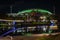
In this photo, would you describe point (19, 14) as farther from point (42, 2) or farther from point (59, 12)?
point (59, 12)

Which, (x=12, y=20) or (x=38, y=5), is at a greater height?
(x=38, y=5)

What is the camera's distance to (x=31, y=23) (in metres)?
3.59

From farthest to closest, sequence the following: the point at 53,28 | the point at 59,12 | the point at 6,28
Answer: the point at 59,12
the point at 53,28
the point at 6,28

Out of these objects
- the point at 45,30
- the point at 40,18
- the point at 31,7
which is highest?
→ the point at 31,7

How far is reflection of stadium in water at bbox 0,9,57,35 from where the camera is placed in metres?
3.42

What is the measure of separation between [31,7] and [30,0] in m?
0.18

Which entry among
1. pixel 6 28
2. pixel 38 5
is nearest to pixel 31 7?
pixel 38 5

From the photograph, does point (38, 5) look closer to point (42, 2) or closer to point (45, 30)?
point (42, 2)

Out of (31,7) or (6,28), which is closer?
(6,28)

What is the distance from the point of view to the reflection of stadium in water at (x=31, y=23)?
134 inches

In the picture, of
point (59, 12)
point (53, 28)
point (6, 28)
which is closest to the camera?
point (6, 28)

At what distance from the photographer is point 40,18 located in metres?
3.68

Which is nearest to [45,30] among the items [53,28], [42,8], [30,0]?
[53,28]

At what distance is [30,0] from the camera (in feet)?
12.8
